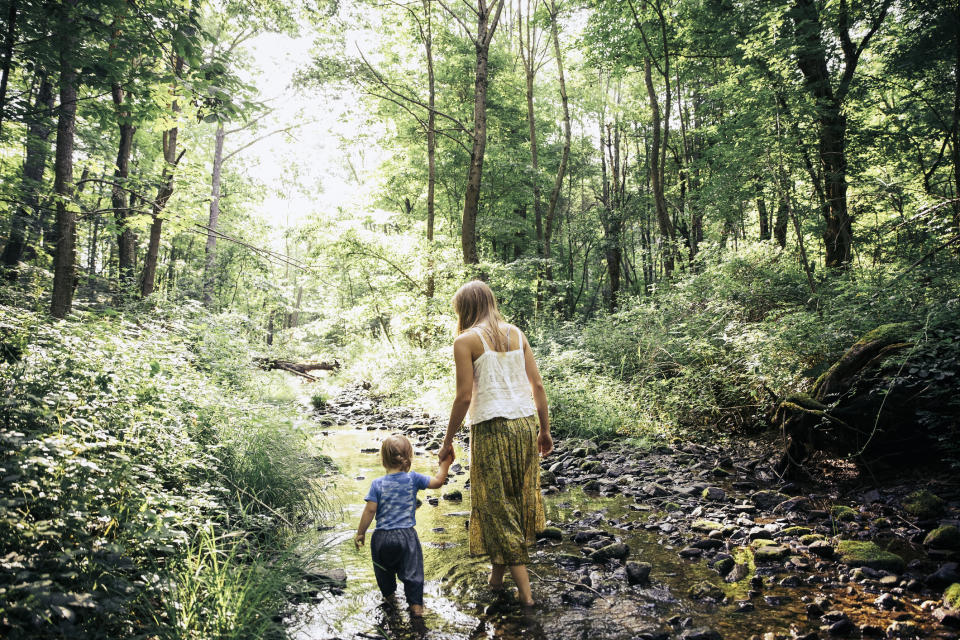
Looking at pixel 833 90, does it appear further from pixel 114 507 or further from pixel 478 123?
pixel 114 507

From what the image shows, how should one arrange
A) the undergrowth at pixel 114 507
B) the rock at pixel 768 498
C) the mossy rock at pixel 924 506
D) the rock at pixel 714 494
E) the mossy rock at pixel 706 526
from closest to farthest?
the undergrowth at pixel 114 507, the mossy rock at pixel 924 506, the mossy rock at pixel 706 526, the rock at pixel 768 498, the rock at pixel 714 494

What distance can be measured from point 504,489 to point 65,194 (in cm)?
609

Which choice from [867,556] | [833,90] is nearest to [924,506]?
[867,556]

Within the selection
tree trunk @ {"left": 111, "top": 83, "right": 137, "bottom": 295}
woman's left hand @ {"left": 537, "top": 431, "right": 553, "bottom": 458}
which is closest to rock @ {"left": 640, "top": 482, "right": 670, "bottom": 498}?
woman's left hand @ {"left": 537, "top": 431, "right": 553, "bottom": 458}

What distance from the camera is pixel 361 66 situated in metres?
13.9

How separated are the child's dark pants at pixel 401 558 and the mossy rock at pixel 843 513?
148 inches

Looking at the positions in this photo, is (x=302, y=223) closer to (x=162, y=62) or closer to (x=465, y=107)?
(x=465, y=107)

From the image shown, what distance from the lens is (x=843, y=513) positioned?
452cm

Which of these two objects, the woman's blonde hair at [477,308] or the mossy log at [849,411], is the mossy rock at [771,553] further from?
the woman's blonde hair at [477,308]

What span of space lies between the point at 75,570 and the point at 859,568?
4.79 m

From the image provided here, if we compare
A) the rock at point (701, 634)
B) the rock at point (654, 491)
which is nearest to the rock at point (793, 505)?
the rock at point (654, 491)

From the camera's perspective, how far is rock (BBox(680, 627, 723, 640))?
2971 millimetres

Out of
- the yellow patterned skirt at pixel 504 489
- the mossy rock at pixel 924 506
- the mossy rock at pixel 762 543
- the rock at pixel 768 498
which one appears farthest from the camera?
the rock at pixel 768 498

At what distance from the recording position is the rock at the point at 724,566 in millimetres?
3870
